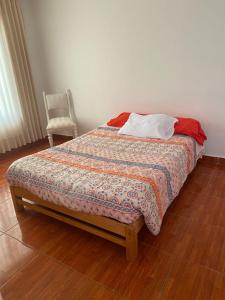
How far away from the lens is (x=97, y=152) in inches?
97.1

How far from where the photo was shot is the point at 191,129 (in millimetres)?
2736

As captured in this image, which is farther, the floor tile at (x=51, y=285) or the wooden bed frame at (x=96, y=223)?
the wooden bed frame at (x=96, y=223)

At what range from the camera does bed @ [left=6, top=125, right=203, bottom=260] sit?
5.41 feet

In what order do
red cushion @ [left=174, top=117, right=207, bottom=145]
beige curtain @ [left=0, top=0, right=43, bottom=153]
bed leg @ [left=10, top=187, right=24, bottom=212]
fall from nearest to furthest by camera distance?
bed leg @ [left=10, top=187, right=24, bottom=212], red cushion @ [left=174, top=117, right=207, bottom=145], beige curtain @ [left=0, top=0, right=43, bottom=153]

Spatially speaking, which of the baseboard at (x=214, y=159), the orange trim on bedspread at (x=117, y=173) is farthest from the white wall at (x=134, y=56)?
the orange trim on bedspread at (x=117, y=173)

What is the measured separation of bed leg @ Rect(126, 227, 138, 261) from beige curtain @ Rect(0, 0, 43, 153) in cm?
286

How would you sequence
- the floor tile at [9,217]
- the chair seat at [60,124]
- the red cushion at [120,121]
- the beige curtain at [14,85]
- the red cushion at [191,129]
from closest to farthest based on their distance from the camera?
the floor tile at [9,217] → the red cushion at [191,129] → the red cushion at [120,121] → the beige curtain at [14,85] → the chair seat at [60,124]

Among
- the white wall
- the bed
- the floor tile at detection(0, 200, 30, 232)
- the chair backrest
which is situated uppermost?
the white wall

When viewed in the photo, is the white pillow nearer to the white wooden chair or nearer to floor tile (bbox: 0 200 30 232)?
the white wooden chair

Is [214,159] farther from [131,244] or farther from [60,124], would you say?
[60,124]

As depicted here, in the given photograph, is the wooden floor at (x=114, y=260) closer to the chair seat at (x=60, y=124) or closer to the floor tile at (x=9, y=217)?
the floor tile at (x=9, y=217)

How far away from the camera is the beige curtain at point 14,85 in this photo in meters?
3.54

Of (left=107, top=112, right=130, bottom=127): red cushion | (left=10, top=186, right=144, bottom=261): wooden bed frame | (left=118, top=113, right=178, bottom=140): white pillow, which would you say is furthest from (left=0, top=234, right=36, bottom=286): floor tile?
(left=107, top=112, right=130, bottom=127): red cushion

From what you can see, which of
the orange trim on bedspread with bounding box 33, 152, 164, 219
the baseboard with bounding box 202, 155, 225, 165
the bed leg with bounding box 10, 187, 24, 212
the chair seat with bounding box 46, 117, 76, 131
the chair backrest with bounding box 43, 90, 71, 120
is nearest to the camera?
the orange trim on bedspread with bounding box 33, 152, 164, 219
